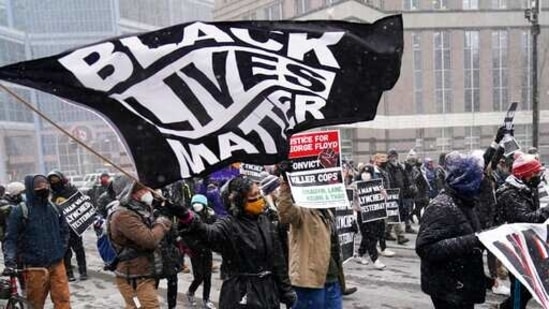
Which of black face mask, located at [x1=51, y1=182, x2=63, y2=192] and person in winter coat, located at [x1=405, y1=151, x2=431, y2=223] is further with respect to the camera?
person in winter coat, located at [x1=405, y1=151, x2=431, y2=223]

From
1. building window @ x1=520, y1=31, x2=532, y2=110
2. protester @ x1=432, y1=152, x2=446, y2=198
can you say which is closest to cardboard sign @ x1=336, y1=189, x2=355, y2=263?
protester @ x1=432, y1=152, x2=446, y2=198

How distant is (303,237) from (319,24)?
1.95m

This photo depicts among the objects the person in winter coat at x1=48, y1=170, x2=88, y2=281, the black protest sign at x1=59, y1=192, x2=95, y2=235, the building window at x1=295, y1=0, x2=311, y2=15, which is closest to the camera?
the black protest sign at x1=59, y1=192, x2=95, y2=235

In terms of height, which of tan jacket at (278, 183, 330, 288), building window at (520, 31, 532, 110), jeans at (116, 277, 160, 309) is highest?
building window at (520, 31, 532, 110)

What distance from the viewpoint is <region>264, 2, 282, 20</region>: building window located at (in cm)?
3900

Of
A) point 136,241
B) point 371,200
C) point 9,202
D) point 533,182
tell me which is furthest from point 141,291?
point 371,200

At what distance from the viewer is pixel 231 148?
2.93 meters

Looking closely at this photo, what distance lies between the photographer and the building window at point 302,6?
118 feet

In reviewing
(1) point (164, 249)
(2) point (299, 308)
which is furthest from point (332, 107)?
(1) point (164, 249)

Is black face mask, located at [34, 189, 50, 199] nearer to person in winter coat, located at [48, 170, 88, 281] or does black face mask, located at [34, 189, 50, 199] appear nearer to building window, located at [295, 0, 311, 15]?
person in winter coat, located at [48, 170, 88, 281]

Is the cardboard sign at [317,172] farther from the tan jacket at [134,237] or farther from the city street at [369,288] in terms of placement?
the city street at [369,288]

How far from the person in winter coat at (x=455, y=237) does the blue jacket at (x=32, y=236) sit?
396 centimetres

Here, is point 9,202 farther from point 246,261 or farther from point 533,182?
point 533,182

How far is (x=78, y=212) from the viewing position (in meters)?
7.58
